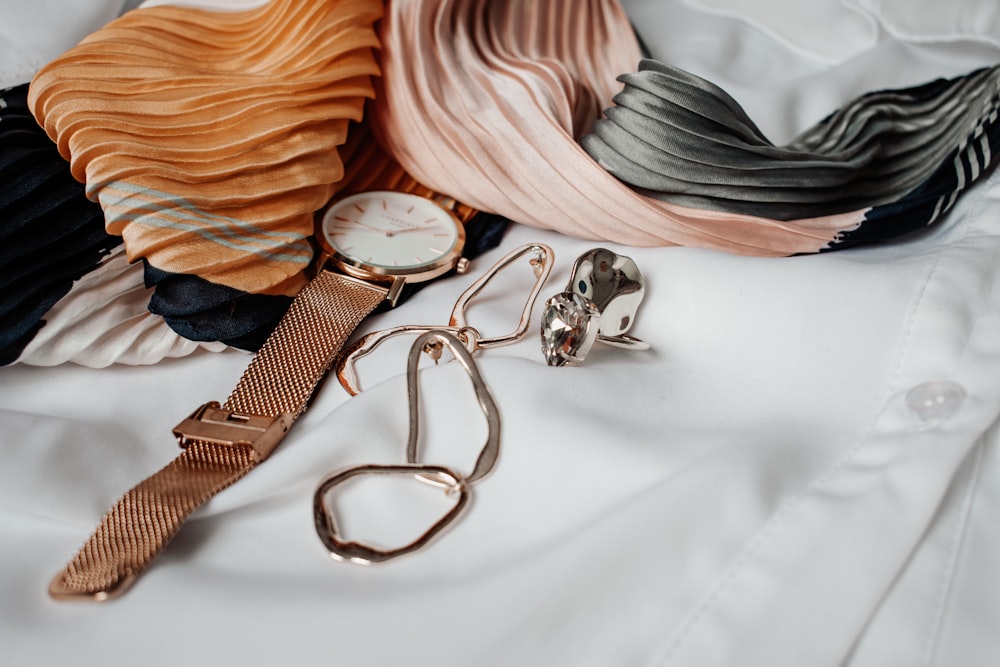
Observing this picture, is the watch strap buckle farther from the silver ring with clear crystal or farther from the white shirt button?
the white shirt button

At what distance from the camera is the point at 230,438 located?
1.98ft

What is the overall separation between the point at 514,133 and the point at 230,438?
381mm

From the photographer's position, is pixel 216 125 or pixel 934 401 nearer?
pixel 934 401

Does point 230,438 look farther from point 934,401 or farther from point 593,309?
point 934,401

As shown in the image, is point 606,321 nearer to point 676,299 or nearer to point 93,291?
point 676,299

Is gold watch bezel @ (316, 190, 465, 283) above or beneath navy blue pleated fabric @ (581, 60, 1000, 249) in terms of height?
beneath

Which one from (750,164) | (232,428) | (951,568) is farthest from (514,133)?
(951,568)

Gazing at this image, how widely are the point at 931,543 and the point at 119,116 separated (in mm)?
675

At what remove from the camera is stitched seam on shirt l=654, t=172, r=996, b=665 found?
0.48 metres

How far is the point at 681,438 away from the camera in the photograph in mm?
586

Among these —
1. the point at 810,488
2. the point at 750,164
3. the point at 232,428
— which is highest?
the point at 750,164

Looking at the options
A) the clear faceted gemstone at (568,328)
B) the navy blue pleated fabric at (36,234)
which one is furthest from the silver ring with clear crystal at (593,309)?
the navy blue pleated fabric at (36,234)

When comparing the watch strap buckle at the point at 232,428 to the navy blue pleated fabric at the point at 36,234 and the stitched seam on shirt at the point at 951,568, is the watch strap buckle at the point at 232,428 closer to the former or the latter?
the navy blue pleated fabric at the point at 36,234

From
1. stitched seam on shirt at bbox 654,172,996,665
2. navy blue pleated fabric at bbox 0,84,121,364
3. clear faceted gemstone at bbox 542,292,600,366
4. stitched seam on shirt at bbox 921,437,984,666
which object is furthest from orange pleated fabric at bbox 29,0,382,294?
stitched seam on shirt at bbox 921,437,984,666
